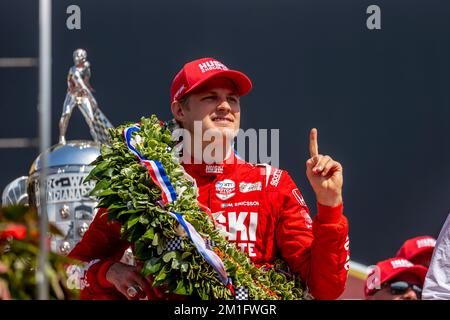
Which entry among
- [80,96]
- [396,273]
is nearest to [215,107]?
[80,96]

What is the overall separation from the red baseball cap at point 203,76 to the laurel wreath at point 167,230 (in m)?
0.21

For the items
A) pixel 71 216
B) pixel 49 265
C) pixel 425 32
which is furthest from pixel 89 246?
pixel 425 32

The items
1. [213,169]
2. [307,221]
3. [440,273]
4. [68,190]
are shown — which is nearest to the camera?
[440,273]

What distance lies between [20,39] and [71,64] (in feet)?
0.85

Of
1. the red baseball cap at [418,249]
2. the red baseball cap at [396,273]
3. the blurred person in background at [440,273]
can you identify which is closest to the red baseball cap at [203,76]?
the blurred person in background at [440,273]

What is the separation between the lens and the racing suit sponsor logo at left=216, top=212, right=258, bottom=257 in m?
3.36

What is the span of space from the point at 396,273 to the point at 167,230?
1.72 meters

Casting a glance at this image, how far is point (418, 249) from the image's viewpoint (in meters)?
4.88

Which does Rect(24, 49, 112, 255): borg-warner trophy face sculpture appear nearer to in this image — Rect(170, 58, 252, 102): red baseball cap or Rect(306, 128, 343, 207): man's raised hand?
Rect(170, 58, 252, 102): red baseball cap

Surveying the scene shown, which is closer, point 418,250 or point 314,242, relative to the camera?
point 314,242

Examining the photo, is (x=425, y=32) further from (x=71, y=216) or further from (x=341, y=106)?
(x=71, y=216)

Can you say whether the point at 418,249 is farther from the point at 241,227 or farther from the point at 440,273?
the point at 241,227

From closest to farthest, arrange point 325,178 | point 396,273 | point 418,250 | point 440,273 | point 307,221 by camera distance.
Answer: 1. point 325,178
2. point 440,273
3. point 307,221
4. point 396,273
5. point 418,250
